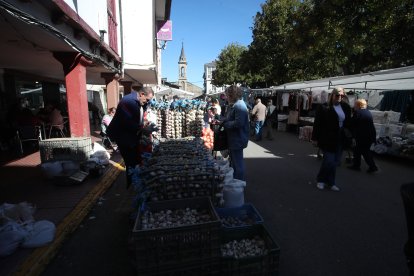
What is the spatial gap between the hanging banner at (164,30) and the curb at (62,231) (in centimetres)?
1832

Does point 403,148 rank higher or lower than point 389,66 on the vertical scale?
lower

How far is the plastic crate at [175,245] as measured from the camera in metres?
2.21

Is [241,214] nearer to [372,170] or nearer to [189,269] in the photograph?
[189,269]

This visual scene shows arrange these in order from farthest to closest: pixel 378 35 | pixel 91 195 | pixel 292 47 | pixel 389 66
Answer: pixel 389 66 → pixel 292 47 → pixel 378 35 → pixel 91 195

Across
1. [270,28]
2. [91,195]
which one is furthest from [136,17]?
[270,28]

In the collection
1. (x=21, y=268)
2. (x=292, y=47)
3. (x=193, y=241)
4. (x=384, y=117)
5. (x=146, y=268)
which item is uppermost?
(x=292, y=47)

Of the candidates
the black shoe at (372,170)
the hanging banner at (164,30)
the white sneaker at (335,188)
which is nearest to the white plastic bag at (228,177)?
the white sneaker at (335,188)

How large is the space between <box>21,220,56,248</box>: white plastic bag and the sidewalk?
7cm

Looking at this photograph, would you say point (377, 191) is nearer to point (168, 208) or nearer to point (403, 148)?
point (403, 148)

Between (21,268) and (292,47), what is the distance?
12.4 meters

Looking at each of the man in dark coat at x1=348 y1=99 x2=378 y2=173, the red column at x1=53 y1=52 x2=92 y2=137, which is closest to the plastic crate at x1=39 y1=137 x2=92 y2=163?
the red column at x1=53 y1=52 x2=92 y2=137

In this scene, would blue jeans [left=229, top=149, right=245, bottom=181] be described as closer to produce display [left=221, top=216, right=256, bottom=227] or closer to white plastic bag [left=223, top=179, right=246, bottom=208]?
white plastic bag [left=223, top=179, right=246, bottom=208]

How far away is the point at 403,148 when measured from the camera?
24.3 feet

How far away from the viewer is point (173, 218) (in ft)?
9.04
